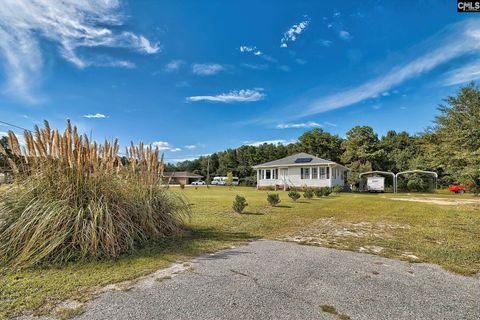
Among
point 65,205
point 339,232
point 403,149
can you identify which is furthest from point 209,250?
point 403,149

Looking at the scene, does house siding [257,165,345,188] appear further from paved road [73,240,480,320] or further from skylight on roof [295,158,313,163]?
paved road [73,240,480,320]

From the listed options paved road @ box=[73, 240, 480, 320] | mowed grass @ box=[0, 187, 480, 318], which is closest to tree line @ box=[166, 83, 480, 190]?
mowed grass @ box=[0, 187, 480, 318]

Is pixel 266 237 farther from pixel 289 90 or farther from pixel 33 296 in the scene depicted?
pixel 289 90

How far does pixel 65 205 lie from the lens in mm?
3459

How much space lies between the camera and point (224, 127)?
25688mm

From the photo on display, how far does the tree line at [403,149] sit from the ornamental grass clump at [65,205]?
173cm

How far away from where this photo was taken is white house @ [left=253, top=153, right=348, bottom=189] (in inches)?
979

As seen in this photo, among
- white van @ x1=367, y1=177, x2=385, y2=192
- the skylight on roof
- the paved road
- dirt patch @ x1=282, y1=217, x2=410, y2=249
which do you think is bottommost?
dirt patch @ x1=282, y1=217, x2=410, y2=249

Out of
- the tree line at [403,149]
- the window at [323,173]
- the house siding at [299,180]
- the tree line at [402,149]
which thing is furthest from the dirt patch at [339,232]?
the window at [323,173]

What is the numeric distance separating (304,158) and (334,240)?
23212 mm

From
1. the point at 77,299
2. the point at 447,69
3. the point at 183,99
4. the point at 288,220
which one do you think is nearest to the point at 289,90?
the point at 183,99

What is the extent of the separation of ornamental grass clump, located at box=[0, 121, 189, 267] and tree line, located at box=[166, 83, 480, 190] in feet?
5.69

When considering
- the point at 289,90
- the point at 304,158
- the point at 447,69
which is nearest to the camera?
the point at 447,69

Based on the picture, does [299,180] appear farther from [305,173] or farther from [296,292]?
[296,292]
